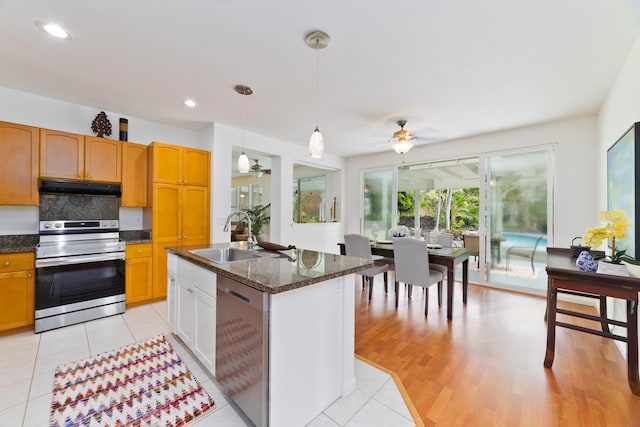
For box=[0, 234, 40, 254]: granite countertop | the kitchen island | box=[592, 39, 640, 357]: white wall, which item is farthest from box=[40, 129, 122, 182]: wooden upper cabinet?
box=[592, 39, 640, 357]: white wall

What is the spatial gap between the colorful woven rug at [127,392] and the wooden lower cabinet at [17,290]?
1.08 meters

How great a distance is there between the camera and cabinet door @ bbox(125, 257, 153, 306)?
3.16 m

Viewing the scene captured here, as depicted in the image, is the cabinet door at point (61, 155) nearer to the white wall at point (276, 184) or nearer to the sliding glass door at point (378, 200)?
the white wall at point (276, 184)

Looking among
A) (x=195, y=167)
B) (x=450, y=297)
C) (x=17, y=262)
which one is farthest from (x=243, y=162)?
(x=450, y=297)

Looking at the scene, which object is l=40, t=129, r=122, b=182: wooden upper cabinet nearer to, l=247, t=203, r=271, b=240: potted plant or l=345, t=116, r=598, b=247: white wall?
l=247, t=203, r=271, b=240: potted plant

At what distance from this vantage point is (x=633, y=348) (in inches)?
70.7

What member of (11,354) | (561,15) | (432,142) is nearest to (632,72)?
(561,15)

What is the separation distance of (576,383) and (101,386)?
10.9 feet

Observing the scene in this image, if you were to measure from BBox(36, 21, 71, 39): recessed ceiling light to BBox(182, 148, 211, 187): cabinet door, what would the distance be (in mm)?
1726

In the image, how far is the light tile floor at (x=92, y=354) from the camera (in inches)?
59.7

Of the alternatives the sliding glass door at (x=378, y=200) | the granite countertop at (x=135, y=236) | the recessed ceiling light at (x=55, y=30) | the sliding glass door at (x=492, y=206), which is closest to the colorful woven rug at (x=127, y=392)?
the granite countertop at (x=135, y=236)

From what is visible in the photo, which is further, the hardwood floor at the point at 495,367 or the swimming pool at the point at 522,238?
the swimming pool at the point at 522,238

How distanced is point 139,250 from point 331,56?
310 cm

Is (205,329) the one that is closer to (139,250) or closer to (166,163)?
(139,250)
